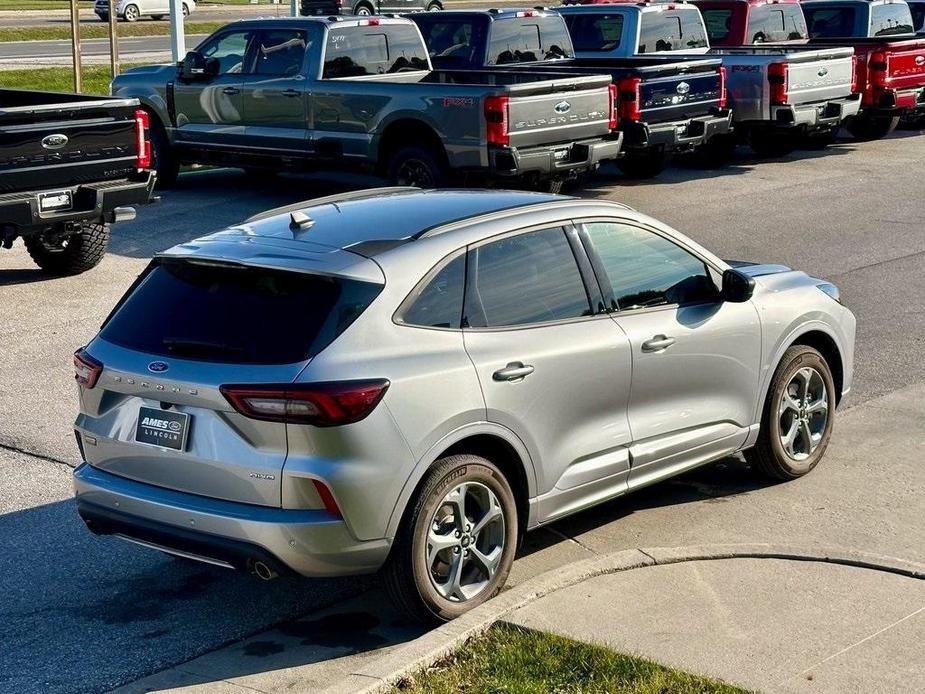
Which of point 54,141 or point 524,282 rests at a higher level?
point 54,141

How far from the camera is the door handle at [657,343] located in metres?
6.45

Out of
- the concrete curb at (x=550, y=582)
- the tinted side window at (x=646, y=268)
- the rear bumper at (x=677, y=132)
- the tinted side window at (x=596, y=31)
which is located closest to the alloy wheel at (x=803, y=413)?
the tinted side window at (x=646, y=268)

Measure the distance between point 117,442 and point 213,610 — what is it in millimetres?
884

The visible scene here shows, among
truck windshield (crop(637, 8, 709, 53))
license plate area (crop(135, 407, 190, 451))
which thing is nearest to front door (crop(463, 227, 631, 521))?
license plate area (crop(135, 407, 190, 451))

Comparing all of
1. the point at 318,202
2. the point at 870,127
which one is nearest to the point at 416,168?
the point at 318,202

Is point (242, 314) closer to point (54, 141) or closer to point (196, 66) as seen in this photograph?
point (54, 141)

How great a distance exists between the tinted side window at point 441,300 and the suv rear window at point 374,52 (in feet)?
36.2

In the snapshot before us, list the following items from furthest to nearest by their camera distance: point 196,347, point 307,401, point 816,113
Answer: point 816,113 → point 196,347 → point 307,401

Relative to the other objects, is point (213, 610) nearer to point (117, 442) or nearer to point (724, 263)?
point (117, 442)

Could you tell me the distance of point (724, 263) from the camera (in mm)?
7160

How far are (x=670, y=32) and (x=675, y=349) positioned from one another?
14.1 m

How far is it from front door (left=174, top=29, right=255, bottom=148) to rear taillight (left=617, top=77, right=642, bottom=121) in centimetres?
437

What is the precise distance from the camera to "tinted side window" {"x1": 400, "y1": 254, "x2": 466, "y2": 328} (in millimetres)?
5609

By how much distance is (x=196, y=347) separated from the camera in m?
5.47
